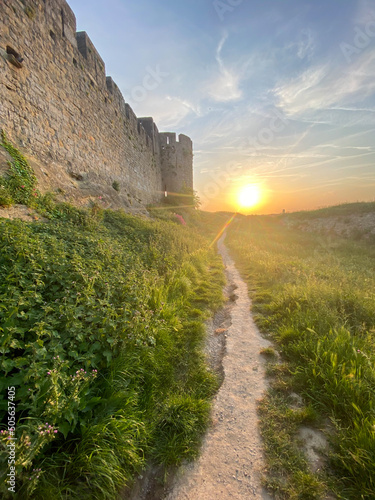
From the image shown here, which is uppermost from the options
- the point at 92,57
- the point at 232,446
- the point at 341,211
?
the point at 92,57

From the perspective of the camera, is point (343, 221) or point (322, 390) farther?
point (343, 221)

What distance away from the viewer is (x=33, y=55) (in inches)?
256

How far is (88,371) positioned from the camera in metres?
2.49

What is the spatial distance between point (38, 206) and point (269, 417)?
664cm

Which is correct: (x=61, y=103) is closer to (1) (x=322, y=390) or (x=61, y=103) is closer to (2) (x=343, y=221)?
(1) (x=322, y=390)

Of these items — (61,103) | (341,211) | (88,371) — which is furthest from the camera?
(341,211)

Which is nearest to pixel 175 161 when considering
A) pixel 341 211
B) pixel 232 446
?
pixel 341 211

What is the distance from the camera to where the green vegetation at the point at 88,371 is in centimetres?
180

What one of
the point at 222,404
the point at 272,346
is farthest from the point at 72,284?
the point at 272,346

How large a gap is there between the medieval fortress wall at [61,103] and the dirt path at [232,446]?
24.6ft

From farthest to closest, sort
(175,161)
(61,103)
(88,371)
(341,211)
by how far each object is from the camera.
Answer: (175,161), (341,211), (61,103), (88,371)

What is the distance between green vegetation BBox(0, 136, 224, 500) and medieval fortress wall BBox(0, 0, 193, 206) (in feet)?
12.1

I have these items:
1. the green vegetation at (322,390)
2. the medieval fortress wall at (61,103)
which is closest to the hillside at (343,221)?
the green vegetation at (322,390)

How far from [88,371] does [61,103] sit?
9.38 m
